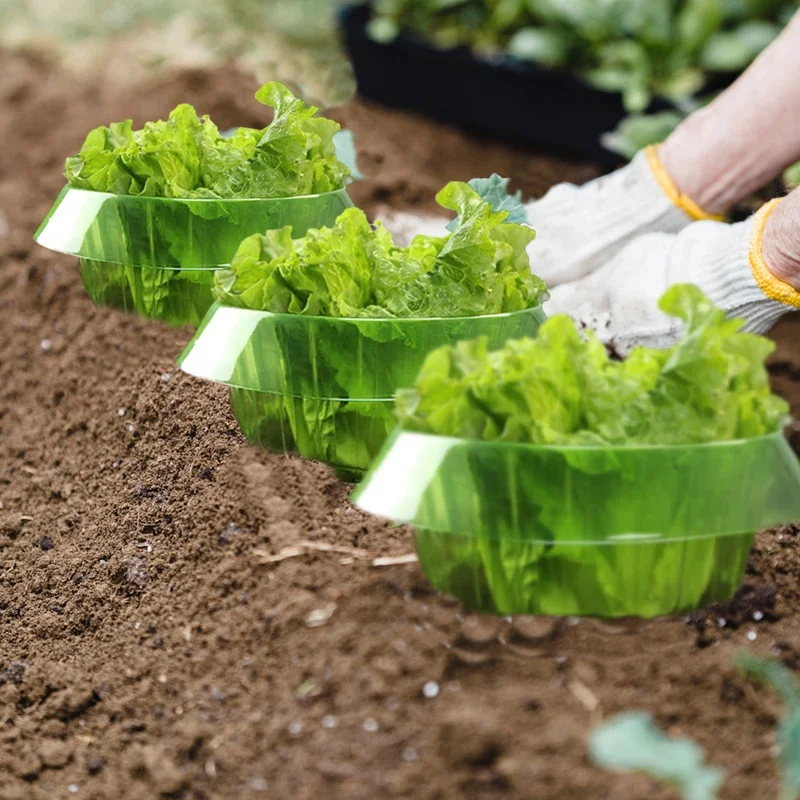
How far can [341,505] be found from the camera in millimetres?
1862

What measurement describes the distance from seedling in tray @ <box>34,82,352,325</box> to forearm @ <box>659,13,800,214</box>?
0.94 metres

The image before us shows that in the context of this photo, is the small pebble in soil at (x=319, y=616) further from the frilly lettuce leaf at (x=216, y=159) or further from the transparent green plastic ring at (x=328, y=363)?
the frilly lettuce leaf at (x=216, y=159)

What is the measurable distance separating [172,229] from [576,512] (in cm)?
122

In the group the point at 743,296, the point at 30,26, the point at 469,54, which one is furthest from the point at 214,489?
the point at 30,26

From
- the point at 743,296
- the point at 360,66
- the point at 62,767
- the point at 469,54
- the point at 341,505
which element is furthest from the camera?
the point at 360,66

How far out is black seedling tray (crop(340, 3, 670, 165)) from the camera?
426 cm

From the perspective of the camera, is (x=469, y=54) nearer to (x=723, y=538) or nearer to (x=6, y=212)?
(x=6, y=212)

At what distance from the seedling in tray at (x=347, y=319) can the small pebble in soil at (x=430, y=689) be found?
1.88 ft

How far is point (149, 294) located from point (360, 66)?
8.43 ft

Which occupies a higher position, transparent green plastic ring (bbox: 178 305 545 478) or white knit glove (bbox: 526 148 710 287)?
transparent green plastic ring (bbox: 178 305 545 478)

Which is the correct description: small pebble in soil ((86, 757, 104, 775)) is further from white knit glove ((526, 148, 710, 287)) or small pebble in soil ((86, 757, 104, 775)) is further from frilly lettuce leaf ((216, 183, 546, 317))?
white knit glove ((526, 148, 710, 287))

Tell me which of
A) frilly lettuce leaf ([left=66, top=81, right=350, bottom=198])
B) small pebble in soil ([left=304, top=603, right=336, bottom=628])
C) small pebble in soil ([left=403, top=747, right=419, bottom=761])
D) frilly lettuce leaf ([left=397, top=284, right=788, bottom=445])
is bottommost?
small pebble in soil ([left=304, top=603, right=336, bottom=628])

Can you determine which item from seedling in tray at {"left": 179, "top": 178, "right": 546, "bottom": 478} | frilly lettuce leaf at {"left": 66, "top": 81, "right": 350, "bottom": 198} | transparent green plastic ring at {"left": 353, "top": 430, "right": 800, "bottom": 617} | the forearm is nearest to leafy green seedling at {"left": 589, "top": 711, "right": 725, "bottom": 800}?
transparent green plastic ring at {"left": 353, "top": 430, "right": 800, "bottom": 617}

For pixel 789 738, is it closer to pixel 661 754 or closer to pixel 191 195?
pixel 661 754
